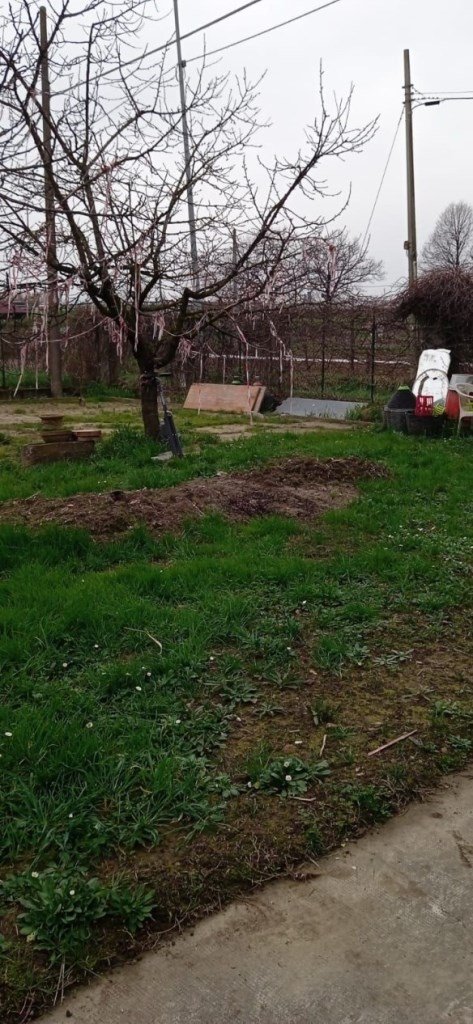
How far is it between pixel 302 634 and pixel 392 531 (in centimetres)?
205

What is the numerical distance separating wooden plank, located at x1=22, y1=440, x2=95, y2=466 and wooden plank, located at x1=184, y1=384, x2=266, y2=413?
7306 mm

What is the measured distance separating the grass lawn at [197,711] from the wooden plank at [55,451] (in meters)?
3.27

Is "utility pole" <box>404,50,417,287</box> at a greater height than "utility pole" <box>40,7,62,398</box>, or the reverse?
"utility pole" <box>404,50,417,287</box>

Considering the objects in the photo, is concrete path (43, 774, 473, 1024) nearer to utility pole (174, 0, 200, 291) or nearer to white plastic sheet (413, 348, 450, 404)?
utility pole (174, 0, 200, 291)

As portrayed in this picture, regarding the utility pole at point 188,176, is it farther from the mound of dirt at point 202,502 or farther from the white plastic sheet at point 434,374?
the white plastic sheet at point 434,374

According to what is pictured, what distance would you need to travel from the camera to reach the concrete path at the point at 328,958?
1.77 metres

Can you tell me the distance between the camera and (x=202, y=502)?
6078mm

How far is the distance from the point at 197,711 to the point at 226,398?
13.9m

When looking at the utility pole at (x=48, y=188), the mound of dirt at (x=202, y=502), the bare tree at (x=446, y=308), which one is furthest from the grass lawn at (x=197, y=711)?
the bare tree at (x=446, y=308)

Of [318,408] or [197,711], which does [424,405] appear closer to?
[318,408]

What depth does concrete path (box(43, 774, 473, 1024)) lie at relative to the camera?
1.77 meters

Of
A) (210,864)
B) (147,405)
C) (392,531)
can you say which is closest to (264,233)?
(392,531)

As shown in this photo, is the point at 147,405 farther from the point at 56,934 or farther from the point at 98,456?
the point at 56,934

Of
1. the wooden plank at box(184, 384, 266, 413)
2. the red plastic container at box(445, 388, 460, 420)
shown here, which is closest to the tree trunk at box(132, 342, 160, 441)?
the red plastic container at box(445, 388, 460, 420)
